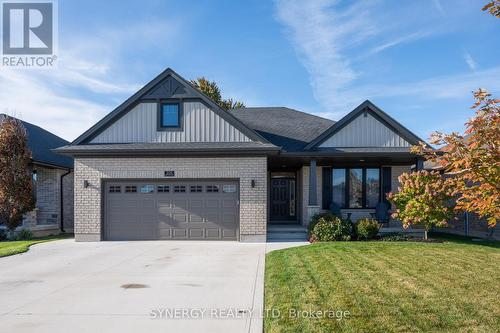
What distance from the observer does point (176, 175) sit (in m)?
12.8

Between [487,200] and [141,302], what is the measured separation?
544 centimetres

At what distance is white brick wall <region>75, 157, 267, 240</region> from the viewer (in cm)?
1254

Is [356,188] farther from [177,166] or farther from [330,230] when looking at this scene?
[177,166]

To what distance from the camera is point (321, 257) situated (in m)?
8.96

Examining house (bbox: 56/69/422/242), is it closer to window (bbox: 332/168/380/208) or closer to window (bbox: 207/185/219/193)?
window (bbox: 207/185/219/193)

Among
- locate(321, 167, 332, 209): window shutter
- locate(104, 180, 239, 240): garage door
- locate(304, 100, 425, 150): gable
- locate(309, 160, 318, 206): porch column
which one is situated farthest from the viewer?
locate(321, 167, 332, 209): window shutter

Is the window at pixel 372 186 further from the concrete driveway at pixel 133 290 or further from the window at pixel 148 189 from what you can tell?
the window at pixel 148 189

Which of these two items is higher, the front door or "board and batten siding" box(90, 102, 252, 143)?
"board and batten siding" box(90, 102, 252, 143)

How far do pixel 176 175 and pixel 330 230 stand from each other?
20.5 ft

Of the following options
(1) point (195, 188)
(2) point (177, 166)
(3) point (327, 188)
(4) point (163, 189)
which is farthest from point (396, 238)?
(4) point (163, 189)

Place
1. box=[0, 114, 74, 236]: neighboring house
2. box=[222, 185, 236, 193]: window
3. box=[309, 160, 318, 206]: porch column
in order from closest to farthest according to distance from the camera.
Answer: box=[222, 185, 236, 193]: window, box=[309, 160, 318, 206]: porch column, box=[0, 114, 74, 236]: neighboring house

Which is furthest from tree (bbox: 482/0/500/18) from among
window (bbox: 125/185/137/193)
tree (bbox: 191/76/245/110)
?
tree (bbox: 191/76/245/110)

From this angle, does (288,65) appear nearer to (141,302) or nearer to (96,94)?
(96,94)

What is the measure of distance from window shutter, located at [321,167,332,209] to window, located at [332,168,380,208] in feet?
0.78
